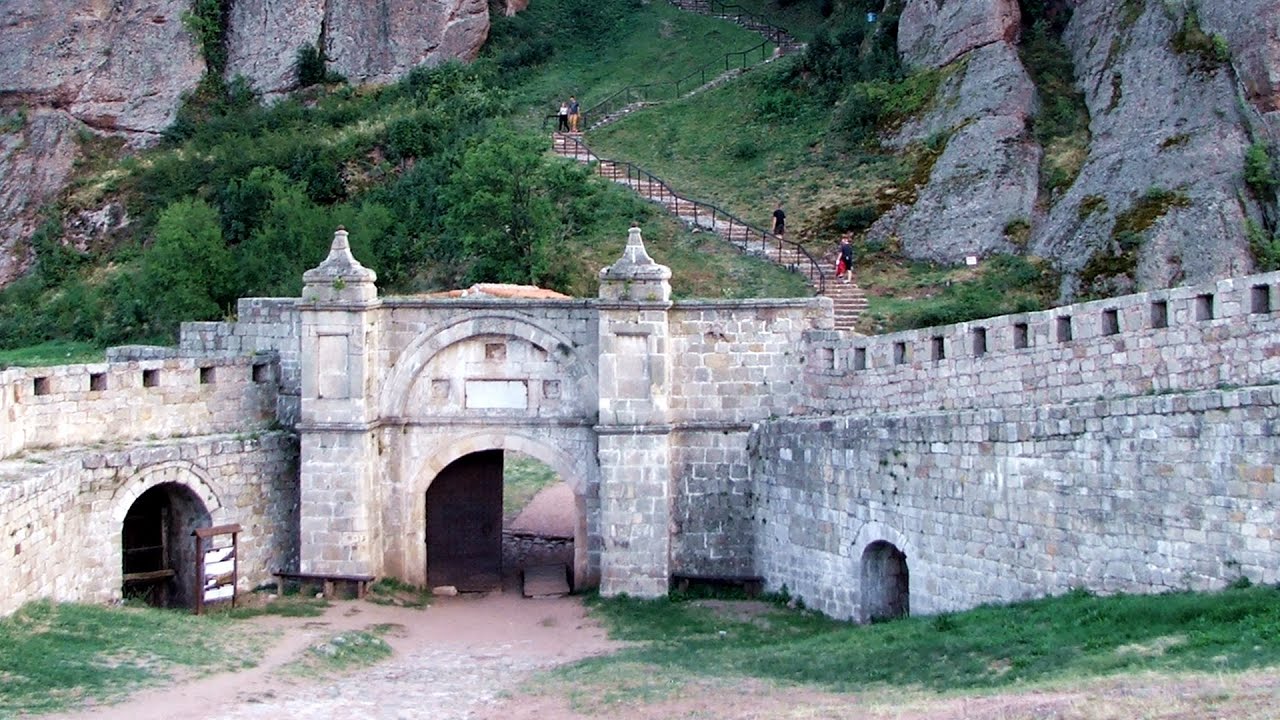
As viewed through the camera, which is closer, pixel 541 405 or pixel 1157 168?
pixel 541 405

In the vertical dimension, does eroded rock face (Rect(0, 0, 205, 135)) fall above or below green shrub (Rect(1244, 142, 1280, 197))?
above

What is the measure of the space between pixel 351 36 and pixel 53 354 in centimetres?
1681

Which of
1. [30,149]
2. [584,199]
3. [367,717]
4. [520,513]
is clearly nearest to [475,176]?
[584,199]

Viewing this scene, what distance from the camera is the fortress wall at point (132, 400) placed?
80.6ft

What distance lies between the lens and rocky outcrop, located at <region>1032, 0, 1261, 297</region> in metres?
33.5

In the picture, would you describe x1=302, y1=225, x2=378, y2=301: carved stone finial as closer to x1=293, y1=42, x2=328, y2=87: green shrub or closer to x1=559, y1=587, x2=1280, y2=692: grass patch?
x1=559, y1=587, x2=1280, y2=692: grass patch

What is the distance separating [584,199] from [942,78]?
9.40 m

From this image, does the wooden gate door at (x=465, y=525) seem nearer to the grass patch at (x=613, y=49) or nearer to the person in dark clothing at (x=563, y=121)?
the person in dark clothing at (x=563, y=121)

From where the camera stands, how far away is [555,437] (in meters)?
27.3

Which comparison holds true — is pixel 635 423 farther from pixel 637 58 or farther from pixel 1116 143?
pixel 637 58

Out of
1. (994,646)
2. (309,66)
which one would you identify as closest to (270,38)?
(309,66)

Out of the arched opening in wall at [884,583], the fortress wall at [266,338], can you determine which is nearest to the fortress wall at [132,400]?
the fortress wall at [266,338]

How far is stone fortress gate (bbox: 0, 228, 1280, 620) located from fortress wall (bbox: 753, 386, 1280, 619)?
0.06 metres

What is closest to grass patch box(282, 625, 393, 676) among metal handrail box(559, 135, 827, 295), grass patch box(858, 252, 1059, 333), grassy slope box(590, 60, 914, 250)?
grass patch box(858, 252, 1059, 333)
